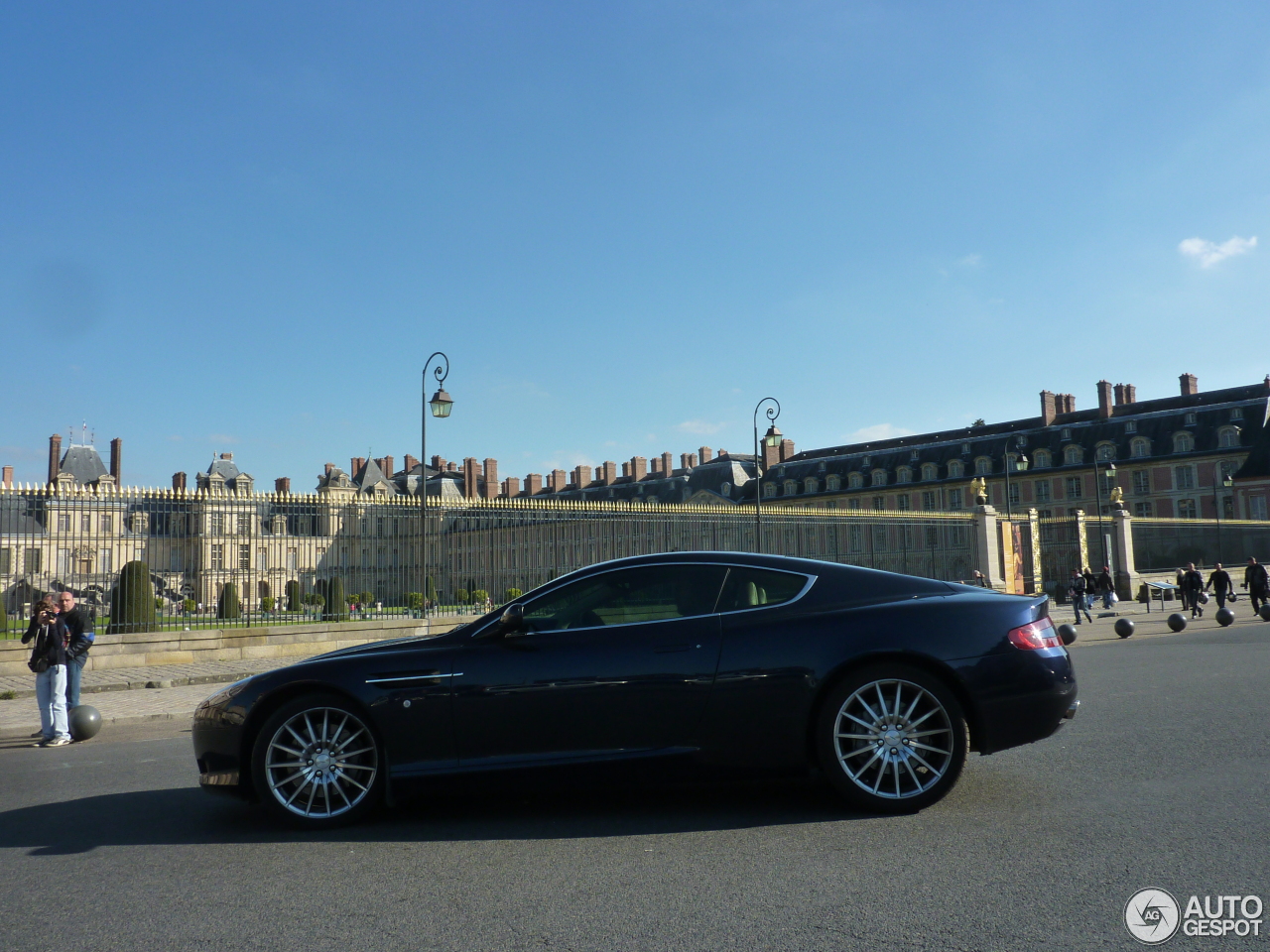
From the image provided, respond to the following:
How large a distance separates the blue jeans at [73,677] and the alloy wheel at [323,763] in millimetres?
6223

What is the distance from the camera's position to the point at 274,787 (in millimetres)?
5430

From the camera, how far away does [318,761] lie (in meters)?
5.44


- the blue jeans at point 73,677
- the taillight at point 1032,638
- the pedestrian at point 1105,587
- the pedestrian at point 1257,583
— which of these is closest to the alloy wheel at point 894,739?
the taillight at point 1032,638

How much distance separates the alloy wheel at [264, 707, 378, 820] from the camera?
17.8 ft

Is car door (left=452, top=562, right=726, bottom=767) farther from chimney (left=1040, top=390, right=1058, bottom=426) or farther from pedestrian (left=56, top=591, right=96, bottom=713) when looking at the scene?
chimney (left=1040, top=390, right=1058, bottom=426)

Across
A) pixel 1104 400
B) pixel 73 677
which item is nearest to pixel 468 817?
pixel 73 677

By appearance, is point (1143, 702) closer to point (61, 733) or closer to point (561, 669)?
point (561, 669)

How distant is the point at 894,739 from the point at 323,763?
9.86ft

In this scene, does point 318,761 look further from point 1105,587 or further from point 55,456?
point 55,456

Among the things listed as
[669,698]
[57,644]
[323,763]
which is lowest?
[323,763]

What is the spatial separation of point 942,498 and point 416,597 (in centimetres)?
6708

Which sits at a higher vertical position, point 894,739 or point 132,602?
point 132,602

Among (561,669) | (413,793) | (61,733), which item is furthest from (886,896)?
(61,733)

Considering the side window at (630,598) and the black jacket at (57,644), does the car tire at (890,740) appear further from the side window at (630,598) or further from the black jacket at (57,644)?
the black jacket at (57,644)
